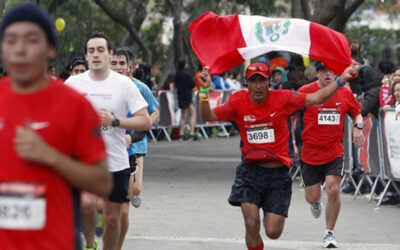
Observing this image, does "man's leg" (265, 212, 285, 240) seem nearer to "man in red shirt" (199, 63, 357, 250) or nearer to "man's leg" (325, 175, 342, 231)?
"man in red shirt" (199, 63, 357, 250)

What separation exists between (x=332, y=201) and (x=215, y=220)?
199cm

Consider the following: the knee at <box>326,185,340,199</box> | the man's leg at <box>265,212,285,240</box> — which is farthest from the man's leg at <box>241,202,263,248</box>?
the knee at <box>326,185,340,199</box>

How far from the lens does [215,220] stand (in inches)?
457

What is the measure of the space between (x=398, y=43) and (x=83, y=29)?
3130 cm

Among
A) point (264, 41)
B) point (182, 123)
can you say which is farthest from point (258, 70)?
point (182, 123)

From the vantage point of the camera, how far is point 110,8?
3366 centimetres

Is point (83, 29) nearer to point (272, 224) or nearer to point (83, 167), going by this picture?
point (272, 224)

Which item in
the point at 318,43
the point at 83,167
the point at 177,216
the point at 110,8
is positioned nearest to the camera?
the point at 83,167

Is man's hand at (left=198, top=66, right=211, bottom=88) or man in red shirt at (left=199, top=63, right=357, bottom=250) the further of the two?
man in red shirt at (left=199, top=63, right=357, bottom=250)

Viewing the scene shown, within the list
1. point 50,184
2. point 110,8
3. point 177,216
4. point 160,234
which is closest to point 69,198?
point 50,184

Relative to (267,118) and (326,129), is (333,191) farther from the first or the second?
(267,118)

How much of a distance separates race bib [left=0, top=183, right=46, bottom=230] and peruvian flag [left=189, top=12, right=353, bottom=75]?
4.88 m

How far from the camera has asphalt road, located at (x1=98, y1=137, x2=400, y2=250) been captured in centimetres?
→ 987

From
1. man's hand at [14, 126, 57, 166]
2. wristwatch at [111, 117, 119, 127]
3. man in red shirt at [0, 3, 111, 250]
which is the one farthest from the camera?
wristwatch at [111, 117, 119, 127]
